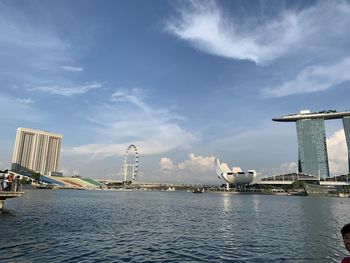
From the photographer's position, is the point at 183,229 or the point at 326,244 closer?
the point at 326,244

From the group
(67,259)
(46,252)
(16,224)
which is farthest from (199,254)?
(16,224)

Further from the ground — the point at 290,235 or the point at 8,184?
the point at 8,184

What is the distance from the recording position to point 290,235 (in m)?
36.0

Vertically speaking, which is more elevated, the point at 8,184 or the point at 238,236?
the point at 8,184

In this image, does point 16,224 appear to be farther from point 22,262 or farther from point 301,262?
point 301,262

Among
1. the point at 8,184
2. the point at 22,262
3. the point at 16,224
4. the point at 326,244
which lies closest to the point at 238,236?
the point at 326,244

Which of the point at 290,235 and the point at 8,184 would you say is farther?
the point at 8,184

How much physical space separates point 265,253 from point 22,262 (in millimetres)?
18676

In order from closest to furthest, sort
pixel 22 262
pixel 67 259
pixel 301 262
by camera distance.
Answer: pixel 22 262 → pixel 67 259 → pixel 301 262

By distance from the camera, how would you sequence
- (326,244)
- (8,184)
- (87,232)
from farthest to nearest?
(8,184) < (87,232) < (326,244)

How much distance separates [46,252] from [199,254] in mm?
11865

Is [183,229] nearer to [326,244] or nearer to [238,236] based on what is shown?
[238,236]

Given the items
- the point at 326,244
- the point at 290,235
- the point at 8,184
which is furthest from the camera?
the point at 8,184

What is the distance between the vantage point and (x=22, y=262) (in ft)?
67.2
